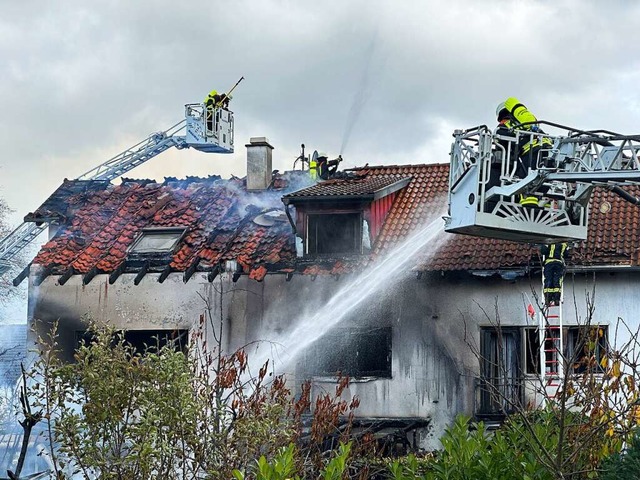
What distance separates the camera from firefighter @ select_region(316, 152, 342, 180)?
2345 centimetres

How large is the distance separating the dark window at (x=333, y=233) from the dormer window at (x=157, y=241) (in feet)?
10.9

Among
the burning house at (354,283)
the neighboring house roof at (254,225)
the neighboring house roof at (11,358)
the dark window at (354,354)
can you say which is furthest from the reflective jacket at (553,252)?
the neighboring house roof at (11,358)

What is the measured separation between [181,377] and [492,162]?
7427 millimetres

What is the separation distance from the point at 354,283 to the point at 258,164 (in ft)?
18.3

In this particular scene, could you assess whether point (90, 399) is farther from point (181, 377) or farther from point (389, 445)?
point (389, 445)

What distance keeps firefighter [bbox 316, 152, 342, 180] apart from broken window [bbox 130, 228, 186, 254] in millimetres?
3701

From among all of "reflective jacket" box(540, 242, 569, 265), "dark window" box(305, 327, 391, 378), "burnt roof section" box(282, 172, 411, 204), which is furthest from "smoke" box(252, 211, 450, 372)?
"reflective jacket" box(540, 242, 569, 265)

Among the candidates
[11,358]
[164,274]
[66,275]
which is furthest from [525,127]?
[11,358]

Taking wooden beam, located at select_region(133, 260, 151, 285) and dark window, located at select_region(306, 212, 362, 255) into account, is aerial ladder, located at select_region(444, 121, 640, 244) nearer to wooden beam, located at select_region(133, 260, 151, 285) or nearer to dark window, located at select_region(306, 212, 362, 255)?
dark window, located at select_region(306, 212, 362, 255)

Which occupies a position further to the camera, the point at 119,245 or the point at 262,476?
the point at 119,245


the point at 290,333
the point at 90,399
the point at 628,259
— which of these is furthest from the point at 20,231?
the point at 90,399

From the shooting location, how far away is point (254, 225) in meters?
22.2

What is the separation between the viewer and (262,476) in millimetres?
7777

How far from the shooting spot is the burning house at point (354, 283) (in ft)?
62.3
